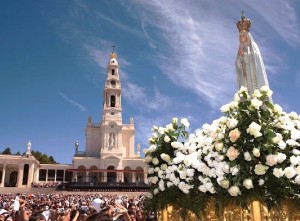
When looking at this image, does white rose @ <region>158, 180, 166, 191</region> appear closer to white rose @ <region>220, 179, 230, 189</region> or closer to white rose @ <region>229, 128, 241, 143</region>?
white rose @ <region>220, 179, 230, 189</region>

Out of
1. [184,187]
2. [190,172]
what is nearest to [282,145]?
[190,172]

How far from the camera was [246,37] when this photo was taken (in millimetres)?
19078

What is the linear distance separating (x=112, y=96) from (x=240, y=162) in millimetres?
70666

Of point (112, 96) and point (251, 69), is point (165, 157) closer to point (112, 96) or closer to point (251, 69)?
point (251, 69)

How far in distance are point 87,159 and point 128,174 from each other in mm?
8773

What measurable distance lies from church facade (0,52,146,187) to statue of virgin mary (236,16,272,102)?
4543 cm

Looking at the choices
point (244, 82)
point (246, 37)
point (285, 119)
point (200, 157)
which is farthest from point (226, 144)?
point (246, 37)

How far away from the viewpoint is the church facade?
63.8 metres

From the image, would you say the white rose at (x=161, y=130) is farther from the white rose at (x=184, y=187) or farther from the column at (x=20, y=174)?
the column at (x=20, y=174)

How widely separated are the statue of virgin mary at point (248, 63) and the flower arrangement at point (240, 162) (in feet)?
43.5

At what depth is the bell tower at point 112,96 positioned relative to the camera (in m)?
71.4

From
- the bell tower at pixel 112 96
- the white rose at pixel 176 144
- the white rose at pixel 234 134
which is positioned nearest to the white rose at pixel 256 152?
the white rose at pixel 234 134

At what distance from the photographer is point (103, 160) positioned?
66.4 m

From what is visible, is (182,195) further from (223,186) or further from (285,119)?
A: (285,119)
